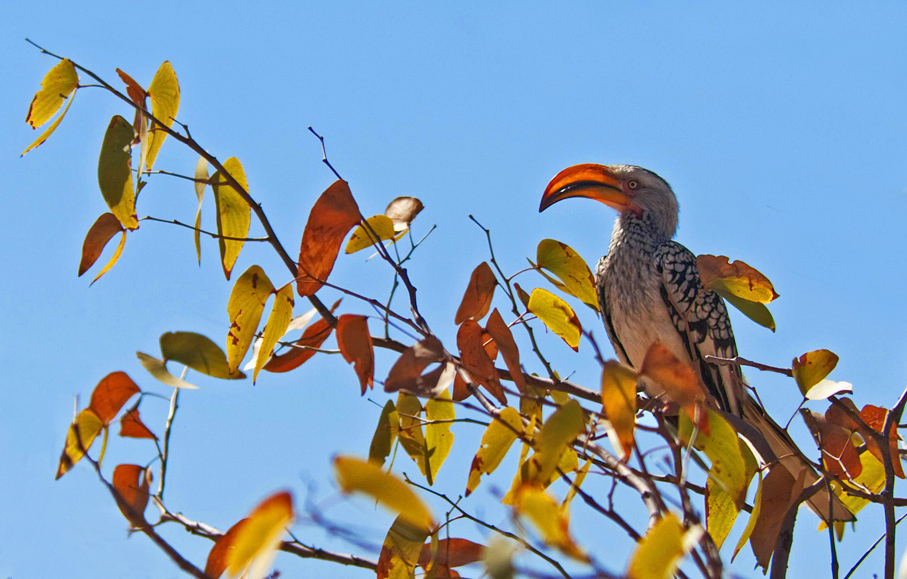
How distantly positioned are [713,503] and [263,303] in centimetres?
86

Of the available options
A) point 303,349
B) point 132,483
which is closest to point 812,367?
point 303,349

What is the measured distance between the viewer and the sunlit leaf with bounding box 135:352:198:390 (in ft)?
4.08

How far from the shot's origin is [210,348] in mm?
1271

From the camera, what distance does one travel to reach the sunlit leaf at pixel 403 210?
1.74 metres

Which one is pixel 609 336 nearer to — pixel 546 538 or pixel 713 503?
pixel 713 503

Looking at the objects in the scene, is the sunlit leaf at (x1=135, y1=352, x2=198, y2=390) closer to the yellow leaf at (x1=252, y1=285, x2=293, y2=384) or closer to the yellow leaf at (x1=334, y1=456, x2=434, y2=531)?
the yellow leaf at (x1=252, y1=285, x2=293, y2=384)

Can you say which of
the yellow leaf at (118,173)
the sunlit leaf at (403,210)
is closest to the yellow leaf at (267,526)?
the yellow leaf at (118,173)

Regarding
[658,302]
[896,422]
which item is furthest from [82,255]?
[658,302]

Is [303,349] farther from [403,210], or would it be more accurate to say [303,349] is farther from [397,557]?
[397,557]

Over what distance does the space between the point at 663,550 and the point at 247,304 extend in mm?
990

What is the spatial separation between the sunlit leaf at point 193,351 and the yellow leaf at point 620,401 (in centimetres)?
60

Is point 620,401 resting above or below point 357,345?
below

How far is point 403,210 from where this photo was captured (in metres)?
1.77

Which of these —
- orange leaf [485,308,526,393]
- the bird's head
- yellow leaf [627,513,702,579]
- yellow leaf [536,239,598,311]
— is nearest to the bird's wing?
the bird's head
